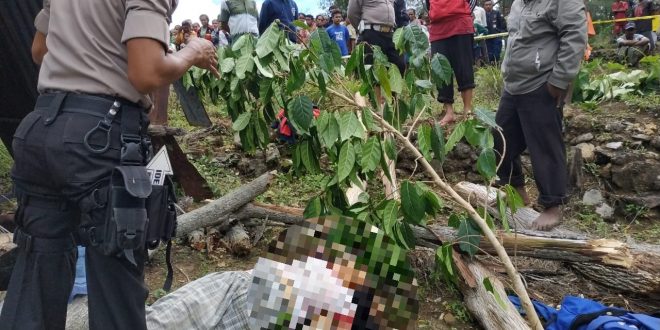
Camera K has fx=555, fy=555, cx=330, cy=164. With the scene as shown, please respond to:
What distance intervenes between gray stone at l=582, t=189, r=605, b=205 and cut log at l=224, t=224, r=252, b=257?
9.45 feet

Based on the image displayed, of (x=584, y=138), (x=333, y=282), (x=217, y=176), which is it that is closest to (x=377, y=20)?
(x=217, y=176)

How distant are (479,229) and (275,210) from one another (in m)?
1.72

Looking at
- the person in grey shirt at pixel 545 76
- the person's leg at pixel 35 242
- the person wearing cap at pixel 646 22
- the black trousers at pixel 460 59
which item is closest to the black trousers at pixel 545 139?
the person in grey shirt at pixel 545 76

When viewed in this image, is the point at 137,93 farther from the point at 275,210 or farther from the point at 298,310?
the point at 275,210

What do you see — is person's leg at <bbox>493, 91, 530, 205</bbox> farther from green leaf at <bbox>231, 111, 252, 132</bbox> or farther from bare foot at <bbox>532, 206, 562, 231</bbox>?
green leaf at <bbox>231, 111, 252, 132</bbox>

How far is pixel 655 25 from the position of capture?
1060 centimetres

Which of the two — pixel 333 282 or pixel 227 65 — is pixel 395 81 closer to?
pixel 227 65

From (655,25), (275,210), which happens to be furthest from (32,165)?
(655,25)

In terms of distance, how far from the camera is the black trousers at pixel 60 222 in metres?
1.73

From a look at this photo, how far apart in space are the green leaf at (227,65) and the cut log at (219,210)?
1.24 metres

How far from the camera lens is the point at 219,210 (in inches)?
142

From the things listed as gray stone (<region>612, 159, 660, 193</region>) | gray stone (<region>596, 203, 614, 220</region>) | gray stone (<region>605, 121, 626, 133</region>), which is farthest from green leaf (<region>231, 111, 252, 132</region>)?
gray stone (<region>605, 121, 626, 133</region>)

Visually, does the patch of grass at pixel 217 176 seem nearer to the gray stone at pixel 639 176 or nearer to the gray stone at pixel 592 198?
the gray stone at pixel 592 198

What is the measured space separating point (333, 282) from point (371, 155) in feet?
4.18
